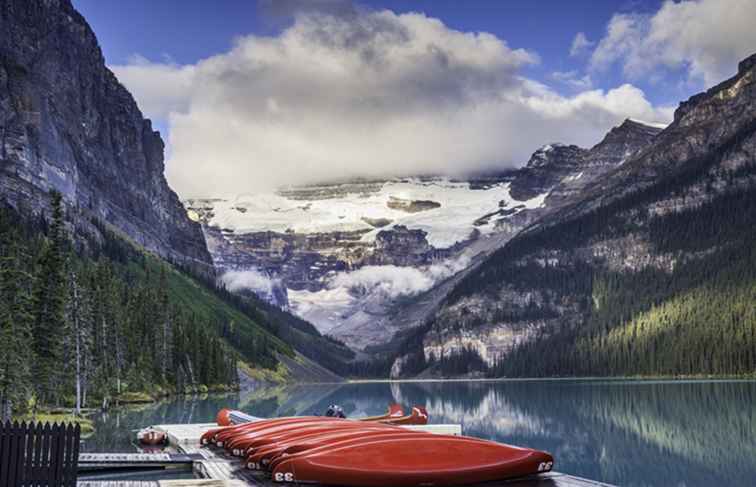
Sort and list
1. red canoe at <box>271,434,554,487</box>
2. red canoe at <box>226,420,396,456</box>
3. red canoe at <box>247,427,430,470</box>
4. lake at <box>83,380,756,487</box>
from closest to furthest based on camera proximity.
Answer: red canoe at <box>271,434,554,487</box>
red canoe at <box>247,427,430,470</box>
red canoe at <box>226,420,396,456</box>
lake at <box>83,380,756,487</box>

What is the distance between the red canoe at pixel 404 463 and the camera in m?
19.5

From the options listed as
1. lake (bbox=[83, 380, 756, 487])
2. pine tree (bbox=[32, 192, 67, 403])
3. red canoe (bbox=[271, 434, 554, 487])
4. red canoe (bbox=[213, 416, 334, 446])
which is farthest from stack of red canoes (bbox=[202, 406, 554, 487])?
pine tree (bbox=[32, 192, 67, 403])

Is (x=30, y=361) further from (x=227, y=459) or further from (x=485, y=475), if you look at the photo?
(x=485, y=475)

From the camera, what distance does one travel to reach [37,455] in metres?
17.3

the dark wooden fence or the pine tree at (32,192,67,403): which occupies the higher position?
the pine tree at (32,192,67,403)

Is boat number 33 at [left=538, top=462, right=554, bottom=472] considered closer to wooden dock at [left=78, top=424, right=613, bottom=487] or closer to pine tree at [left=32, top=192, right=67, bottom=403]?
wooden dock at [left=78, top=424, right=613, bottom=487]

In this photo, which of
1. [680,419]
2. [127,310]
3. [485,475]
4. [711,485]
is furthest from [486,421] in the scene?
[127,310]

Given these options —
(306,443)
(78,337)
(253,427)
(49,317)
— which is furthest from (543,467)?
(78,337)

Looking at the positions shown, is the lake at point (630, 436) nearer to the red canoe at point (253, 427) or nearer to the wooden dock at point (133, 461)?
the red canoe at point (253, 427)

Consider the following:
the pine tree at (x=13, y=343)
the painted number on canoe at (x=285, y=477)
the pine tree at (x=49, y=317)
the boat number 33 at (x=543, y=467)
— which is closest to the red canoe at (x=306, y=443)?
the painted number on canoe at (x=285, y=477)

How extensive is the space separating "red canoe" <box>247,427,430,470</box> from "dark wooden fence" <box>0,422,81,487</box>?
17.9 ft

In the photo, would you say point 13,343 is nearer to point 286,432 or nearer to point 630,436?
point 286,432

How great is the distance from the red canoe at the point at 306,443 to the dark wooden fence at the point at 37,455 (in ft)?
17.9

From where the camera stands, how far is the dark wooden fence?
17.0 meters
